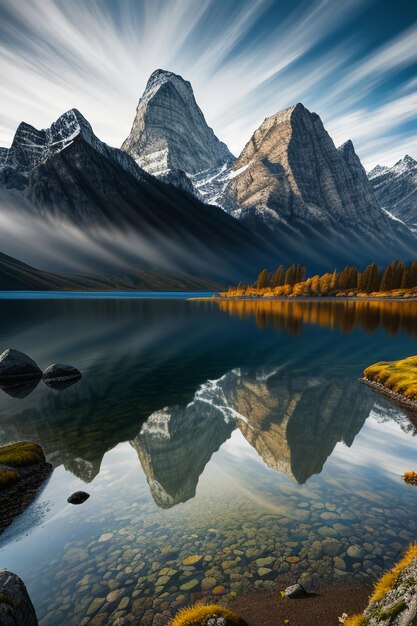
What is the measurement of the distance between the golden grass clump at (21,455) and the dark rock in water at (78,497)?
4.51 m

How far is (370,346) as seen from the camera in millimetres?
58000

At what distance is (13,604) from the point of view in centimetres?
839

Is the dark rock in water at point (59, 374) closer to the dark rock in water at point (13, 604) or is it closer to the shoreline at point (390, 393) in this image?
the dark rock in water at point (13, 604)

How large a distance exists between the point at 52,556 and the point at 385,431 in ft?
69.3

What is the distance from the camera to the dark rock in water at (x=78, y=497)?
1590 cm

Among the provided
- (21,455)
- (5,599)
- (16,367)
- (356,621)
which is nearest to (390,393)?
(356,621)

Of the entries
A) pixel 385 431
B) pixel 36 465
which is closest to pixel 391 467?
pixel 385 431

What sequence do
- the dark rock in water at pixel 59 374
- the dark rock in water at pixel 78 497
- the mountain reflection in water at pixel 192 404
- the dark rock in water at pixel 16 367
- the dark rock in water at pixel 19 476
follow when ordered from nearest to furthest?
the dark rock in water at pixel 19 476, the dark rock in water at pixel 78 497, the mountain reflection in water at pixel 192 404, the dark rock in water at pixel 16 367, the dark rock in water at pixel 59 374

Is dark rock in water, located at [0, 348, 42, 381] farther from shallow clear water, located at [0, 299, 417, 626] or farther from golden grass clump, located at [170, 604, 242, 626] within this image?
golden grass clump, located at [170, 604, 242, 626]

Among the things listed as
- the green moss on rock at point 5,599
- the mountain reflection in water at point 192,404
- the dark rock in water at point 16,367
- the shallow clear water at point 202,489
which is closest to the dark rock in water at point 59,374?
the dark rock in water at point 16,367

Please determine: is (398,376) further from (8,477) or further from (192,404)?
(8,477)

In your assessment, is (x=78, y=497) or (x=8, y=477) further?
(x=8, y=477)

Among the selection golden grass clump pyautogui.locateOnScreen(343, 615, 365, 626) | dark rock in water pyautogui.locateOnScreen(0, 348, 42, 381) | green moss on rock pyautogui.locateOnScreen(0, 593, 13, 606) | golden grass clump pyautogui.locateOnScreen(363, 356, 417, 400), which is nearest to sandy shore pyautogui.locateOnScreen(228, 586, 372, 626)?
golden grass clump pyautogui.locateOnScreen(343, 615, 365, 626)

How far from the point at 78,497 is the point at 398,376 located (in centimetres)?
3102
